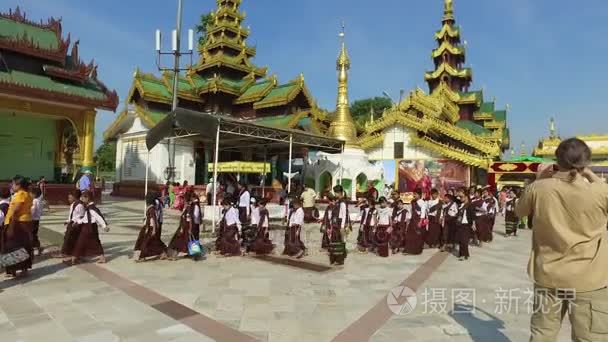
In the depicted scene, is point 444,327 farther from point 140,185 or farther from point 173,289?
point 140,185

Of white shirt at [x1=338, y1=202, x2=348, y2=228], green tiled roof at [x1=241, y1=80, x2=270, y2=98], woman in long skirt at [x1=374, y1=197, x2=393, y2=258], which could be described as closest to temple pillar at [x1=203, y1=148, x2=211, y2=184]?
green tiled roof at [x1=241, y1=80, x2=270, y2=98]

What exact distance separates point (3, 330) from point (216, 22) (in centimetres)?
3155

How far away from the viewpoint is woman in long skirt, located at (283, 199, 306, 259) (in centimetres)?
895

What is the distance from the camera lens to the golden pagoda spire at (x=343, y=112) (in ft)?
80.8

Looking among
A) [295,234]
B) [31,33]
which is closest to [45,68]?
[31,33]

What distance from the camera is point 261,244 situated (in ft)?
29.8

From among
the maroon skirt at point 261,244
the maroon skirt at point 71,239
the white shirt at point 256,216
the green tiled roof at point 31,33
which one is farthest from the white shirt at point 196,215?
the green tiled roof at point 31,33

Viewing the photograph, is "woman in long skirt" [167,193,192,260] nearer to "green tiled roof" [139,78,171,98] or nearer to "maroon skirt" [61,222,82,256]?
"maroon skirt" [61,222,82,256]

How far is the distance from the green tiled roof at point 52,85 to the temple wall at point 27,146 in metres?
2.86

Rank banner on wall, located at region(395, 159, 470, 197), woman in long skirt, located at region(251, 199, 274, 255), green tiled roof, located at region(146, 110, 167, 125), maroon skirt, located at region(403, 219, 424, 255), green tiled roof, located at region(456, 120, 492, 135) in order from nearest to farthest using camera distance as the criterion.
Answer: woman in long skirt, located at region(251, 199, 274, 255), maroon skirt, located at region(403, 219, 424, 255), green tiled roof, located at region(146, 110, 167, 125), banner on wall, located at region(395, 159, 470, 197), green tiled roof, located at region(456, 120, 492, 135)

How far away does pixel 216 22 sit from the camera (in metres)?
32.8

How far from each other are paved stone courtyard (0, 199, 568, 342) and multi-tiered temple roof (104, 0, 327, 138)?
59.9ft

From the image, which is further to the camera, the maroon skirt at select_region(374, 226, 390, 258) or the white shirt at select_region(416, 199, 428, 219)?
the white shirt at select_region(416, 199, 428, 219)

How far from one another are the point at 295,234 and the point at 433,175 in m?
20.6
